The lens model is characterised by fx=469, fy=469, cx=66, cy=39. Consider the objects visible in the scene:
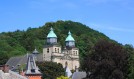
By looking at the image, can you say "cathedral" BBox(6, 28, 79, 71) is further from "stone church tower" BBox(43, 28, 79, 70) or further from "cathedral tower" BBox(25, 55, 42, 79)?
"cathedral tower" BBox(25, 55, 42, 79)

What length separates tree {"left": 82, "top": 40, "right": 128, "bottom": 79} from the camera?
73125 mm

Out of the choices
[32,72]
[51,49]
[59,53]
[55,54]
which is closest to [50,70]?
[55,54]

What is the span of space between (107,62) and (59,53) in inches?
3554

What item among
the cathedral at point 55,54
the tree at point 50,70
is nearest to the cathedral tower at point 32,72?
the tree at point 50,70

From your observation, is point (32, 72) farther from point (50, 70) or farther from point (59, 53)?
point (59, 53)

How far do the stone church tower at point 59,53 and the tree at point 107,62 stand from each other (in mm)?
84311

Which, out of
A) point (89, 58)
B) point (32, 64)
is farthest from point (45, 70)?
point (89, 58)

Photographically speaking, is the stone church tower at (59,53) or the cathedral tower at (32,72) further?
the stone church tower at (59,53)

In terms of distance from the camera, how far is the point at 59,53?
534ft

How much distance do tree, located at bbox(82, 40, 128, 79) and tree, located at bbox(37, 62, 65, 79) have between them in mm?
47924

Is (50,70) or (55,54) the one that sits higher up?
(55,54)

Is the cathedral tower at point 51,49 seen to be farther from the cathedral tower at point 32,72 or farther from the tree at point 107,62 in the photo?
the tree at point 107,62

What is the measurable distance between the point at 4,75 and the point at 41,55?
4423 inches

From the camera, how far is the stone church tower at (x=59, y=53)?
6358 inches
